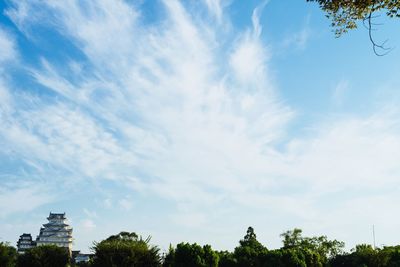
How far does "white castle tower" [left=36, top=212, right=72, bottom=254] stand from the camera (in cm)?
15925

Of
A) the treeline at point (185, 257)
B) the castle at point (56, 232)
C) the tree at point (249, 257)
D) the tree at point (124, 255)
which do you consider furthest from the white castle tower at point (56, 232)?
the tree at point (124, 255)

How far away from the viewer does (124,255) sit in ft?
191

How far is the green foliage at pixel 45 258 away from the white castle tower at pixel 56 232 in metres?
92.8

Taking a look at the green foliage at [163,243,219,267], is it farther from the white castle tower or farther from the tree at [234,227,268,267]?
the white castle tower

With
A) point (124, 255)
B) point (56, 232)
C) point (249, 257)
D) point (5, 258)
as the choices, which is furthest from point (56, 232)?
point (124, 255)

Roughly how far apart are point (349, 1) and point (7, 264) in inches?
2782

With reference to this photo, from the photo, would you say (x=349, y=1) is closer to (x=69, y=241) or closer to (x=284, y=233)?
(x=284, y=233)

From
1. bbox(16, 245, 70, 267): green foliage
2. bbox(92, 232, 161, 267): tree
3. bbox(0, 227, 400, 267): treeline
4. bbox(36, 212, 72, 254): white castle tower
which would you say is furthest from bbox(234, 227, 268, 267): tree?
bbox(36, 212, 72, 254): white castle tower

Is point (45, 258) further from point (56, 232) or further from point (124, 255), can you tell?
point (56, 232)

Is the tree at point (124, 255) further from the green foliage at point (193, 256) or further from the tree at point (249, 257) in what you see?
the tree at point (249, 257)

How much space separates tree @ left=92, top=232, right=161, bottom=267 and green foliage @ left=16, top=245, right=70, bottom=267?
12.9m

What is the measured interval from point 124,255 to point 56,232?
11408cm

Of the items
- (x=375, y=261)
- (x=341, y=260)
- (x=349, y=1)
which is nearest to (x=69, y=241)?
(x=341, y=260)

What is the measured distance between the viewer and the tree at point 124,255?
5784cm
